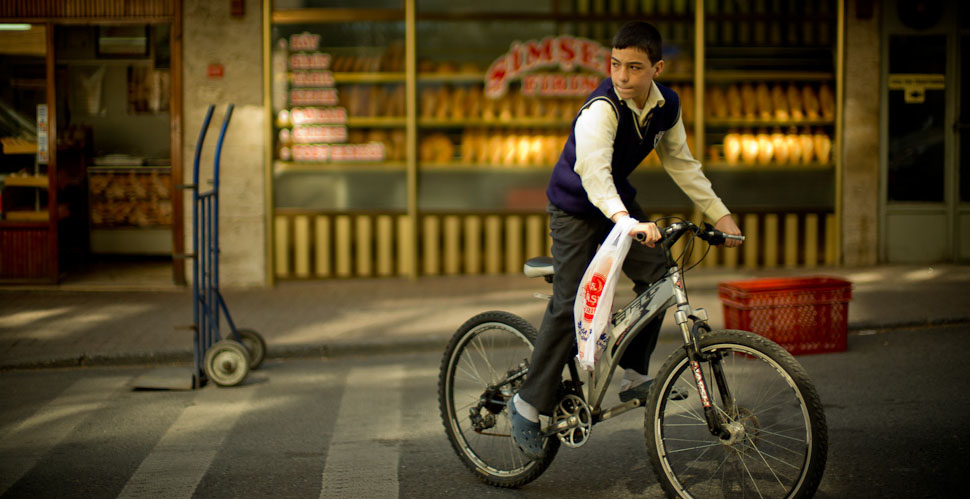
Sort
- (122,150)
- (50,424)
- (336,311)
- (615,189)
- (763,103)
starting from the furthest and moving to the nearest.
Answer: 1. (122,150)
2. (763,103)
3. (336,311)
4. (50,424)
5. (615,189)

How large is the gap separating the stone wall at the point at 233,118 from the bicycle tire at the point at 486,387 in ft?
22.2

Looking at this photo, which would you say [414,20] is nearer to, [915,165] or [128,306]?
[128,306]

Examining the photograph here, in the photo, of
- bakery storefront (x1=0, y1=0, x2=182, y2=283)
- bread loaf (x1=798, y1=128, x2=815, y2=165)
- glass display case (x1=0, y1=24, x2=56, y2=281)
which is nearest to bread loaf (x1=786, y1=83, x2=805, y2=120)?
bread loaf (x1=798, y1=128, x2=815, y2=165)

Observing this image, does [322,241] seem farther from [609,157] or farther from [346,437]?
[609,157]

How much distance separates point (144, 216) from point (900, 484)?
446 inches

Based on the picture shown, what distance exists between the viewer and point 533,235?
1175 cm

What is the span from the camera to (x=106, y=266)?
43.4 ft

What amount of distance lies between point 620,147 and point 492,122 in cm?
732

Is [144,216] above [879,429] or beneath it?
above

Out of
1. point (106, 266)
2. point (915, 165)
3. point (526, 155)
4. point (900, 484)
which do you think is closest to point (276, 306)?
point (526, 155)

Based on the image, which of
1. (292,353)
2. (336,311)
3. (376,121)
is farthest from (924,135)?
(292,353)

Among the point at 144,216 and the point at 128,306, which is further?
the point at 144,216

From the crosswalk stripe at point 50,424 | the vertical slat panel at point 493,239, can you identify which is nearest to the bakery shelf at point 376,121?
the vertical slat panel at point 493,239

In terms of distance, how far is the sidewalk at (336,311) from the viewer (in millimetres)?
8195
